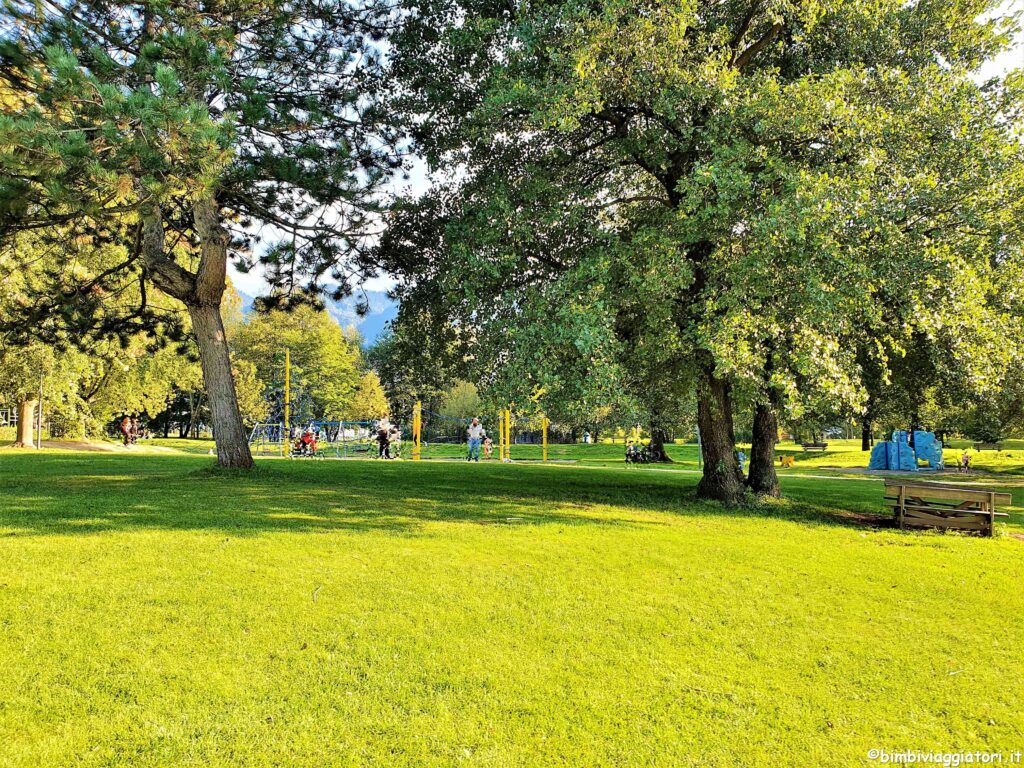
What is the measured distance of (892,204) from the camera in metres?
10.3

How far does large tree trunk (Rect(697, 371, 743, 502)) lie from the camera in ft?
43.4

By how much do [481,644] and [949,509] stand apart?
35.3 feet

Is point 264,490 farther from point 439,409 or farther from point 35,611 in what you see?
point 439,409

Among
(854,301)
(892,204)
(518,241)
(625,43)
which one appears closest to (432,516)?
(518,241)

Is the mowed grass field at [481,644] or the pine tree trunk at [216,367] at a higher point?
the pine tree trunk at [216,367]

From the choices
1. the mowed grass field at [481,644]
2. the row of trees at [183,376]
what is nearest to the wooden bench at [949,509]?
the mowed grass field at [481,644]

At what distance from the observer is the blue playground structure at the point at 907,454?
3102 centimetres

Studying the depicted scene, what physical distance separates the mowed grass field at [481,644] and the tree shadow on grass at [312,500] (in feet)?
0.60

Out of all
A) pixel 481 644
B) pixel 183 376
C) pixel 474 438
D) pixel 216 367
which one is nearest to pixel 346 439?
pixel 183 376

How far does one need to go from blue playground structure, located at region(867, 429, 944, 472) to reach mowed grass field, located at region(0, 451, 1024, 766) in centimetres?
2454

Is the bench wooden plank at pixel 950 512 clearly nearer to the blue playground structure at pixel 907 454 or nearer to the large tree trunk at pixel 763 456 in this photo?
the large tree trunk at pixel 763 456

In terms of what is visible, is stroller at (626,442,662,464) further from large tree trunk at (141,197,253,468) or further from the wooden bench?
large tree trunk at (141,197,253,468)

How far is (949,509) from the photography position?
11.5 meters

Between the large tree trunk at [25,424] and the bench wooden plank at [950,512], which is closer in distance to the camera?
the bench wooden plank at [950,512]
